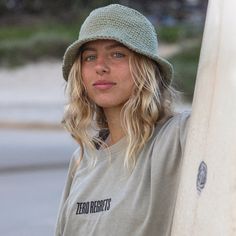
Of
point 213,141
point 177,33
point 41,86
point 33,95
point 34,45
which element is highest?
point 213,141

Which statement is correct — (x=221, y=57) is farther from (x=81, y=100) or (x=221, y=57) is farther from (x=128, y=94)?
(x=81, y=100)

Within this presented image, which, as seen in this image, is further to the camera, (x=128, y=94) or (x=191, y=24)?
(x=191, y=24)

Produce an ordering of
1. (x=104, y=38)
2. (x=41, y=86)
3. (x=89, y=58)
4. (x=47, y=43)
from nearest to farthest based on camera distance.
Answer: (x=104, y=38)
(x=89, y=58)
(x=41, y=86)
(x=47, y=43)

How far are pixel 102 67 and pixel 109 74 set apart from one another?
31 mm

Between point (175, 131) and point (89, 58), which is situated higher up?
point (89, 58)

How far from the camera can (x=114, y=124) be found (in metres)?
2.20

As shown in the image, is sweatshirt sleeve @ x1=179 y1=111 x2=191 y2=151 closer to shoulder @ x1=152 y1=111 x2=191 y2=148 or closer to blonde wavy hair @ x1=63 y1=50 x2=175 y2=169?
shoulder @ x1=152 y1=111 x2=191 y2=148

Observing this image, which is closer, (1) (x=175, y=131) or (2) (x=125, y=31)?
(1) (x=175, y=131)

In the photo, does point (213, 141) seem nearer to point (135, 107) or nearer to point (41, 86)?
point (135, 107)

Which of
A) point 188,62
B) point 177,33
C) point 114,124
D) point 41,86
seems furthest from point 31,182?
point 177,33

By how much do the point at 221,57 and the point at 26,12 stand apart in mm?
37920

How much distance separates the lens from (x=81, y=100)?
2.27 meters

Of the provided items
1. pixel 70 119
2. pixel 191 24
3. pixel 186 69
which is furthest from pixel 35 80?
pixel 70 119

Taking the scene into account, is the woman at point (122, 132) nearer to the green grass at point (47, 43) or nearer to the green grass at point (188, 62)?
the green grass at point (188, 62)
